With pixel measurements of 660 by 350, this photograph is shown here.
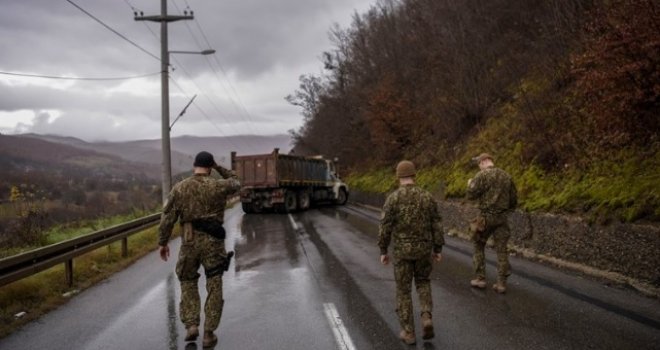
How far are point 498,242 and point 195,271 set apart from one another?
426cm

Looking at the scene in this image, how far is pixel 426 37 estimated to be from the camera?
91.2 feet

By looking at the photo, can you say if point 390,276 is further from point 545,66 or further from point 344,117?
point 344,117

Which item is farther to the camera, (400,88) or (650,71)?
(400,88)

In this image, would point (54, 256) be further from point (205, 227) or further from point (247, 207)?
point (247, 207)

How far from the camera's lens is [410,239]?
17.2 feet

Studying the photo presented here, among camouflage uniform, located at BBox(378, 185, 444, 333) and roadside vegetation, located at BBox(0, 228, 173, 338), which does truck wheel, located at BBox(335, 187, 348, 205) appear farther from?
camouflage uniform, located at BBox(378, 185, 444, 333)

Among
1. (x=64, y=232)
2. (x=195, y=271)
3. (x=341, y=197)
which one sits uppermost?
(x=195, y=271)

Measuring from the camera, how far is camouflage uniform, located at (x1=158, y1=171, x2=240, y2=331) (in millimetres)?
5344

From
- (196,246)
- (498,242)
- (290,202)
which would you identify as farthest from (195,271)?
(290,202)

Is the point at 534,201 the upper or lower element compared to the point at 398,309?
upper

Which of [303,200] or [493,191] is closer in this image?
[493,191]

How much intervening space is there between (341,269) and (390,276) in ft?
3.65

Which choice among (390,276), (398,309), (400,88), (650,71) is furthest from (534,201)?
(400,88)

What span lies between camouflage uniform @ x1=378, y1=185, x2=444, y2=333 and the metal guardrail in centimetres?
513
